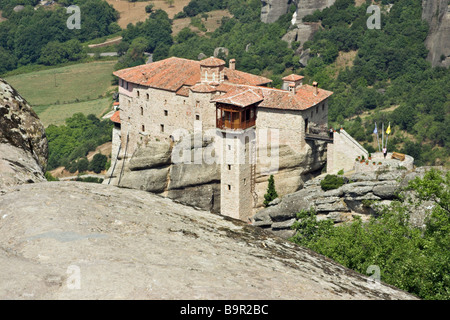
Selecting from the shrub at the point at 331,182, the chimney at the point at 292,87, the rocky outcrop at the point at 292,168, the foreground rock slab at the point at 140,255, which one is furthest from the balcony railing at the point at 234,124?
the foreground rock slab at the point at 140,255

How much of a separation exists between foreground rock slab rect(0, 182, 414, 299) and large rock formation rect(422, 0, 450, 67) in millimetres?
112428

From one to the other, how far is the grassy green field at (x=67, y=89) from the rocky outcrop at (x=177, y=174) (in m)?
74.3

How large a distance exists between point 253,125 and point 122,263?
159 ft

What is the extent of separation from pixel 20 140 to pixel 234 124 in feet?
138

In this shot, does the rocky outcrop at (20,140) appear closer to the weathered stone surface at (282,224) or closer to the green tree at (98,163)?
the weathered stone surface at (282,224)

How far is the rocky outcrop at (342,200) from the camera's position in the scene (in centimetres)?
5303

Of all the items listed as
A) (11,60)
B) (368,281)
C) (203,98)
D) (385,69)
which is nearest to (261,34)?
(385,69)

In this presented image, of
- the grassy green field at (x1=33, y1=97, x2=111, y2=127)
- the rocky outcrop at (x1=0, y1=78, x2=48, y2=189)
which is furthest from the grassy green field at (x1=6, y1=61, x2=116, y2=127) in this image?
the rocky outcrop at (x1=0, y1=78, x2=48, y2=189)

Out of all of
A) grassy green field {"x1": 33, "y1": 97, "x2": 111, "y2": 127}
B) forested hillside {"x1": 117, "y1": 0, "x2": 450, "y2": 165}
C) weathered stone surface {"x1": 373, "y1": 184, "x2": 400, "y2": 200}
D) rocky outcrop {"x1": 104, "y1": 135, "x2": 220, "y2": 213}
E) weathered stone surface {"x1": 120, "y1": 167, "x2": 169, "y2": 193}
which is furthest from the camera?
grassy green field {"x1": 33, "y1": 97, "x2": 111, "y2": 127}

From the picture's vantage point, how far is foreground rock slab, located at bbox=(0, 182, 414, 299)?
10.7 meters

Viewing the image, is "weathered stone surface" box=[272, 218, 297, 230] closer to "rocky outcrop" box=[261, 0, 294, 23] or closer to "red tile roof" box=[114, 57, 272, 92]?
"red tile roof" box=[114, 57, 272, 92]

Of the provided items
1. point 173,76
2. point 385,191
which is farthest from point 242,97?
point 385,191

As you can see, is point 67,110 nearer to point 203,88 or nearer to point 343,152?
point 203,88

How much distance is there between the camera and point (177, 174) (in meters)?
64.4
